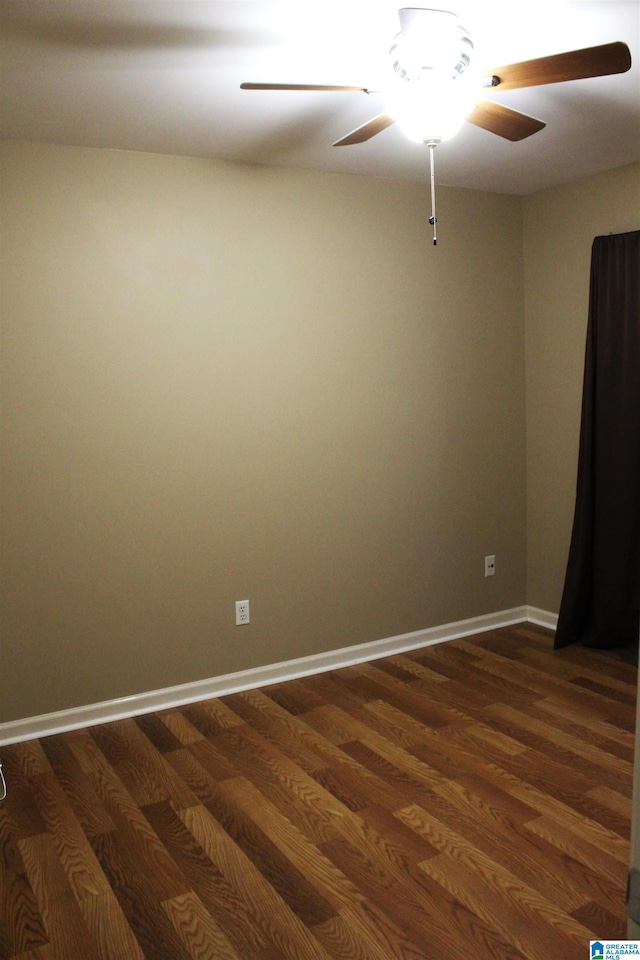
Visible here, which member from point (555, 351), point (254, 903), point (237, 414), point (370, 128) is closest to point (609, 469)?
point (555, 351)

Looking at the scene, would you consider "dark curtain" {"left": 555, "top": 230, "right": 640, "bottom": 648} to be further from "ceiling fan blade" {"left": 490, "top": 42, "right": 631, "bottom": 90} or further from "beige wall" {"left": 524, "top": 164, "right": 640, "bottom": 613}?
"ceiling fan blade" {"left": 490, "top": 42, "right": 631, "bottom": 90}

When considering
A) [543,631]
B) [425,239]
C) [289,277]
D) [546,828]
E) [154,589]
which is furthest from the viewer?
[543,631]

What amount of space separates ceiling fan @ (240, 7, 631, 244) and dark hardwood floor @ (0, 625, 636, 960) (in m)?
2.16

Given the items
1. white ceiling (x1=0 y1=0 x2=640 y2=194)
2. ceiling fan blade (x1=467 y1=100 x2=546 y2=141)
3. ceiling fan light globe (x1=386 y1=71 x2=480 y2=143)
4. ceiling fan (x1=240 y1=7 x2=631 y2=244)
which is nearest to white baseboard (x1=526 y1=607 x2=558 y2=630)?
white ceiling (x1=0 y1=0 x2=640 y2=194)

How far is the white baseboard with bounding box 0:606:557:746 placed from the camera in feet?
10.9

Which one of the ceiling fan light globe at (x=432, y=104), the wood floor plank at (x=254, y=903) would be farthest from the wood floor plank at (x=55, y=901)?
the ceiling fan light globe at (x=432, y=104)

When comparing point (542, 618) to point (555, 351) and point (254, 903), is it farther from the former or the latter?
point (254, 903)

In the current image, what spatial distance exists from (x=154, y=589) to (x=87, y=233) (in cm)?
155

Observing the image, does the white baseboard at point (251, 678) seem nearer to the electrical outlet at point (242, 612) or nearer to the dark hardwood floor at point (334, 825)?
the dark hardwood floor at point (334, 825)

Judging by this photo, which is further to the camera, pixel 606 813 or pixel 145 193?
pixel 145 193

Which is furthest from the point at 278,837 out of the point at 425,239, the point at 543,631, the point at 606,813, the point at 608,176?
the point at 608,176

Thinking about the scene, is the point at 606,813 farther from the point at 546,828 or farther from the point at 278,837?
the point at 278,837

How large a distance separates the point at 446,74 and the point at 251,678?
271cm

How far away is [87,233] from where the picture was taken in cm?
330
